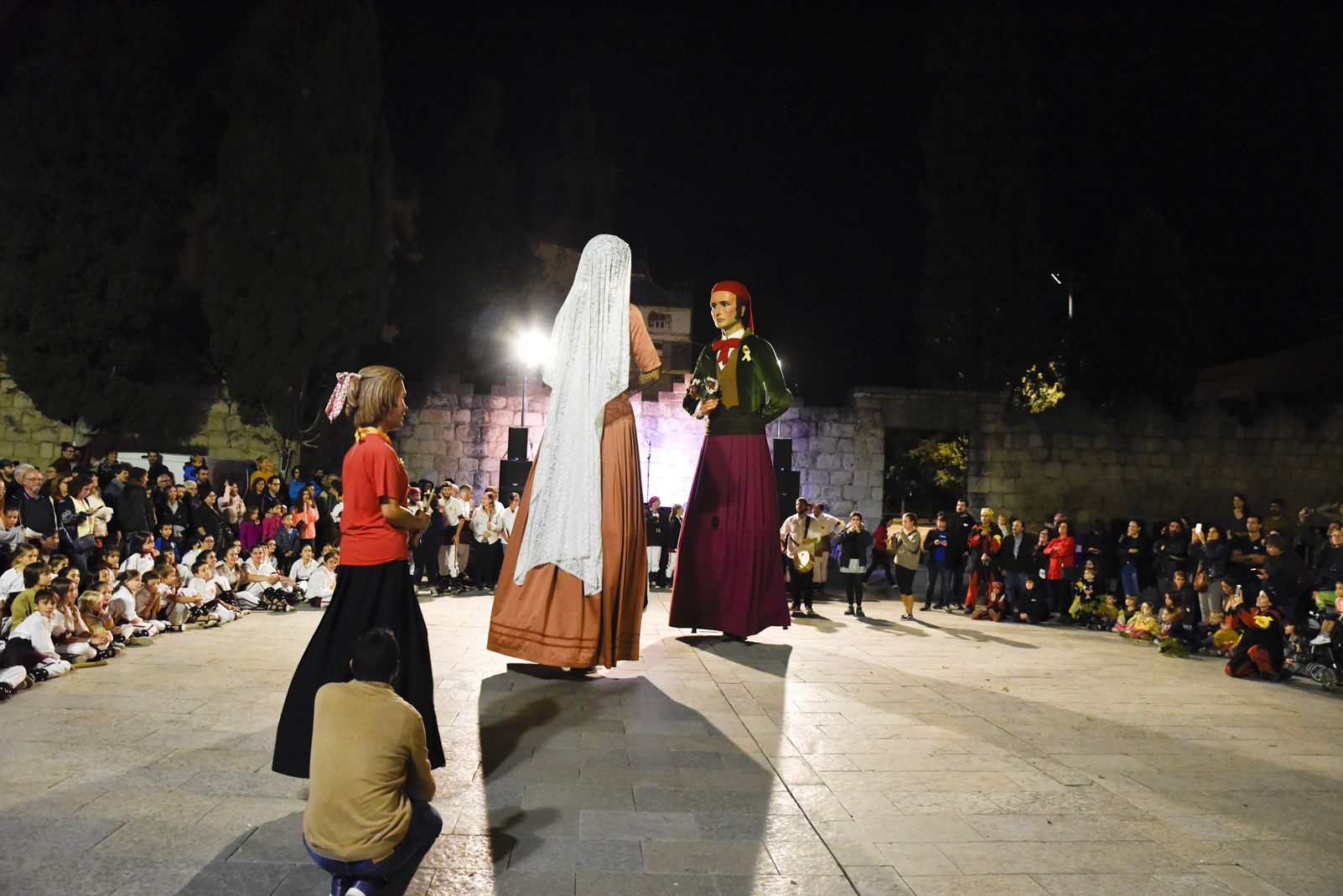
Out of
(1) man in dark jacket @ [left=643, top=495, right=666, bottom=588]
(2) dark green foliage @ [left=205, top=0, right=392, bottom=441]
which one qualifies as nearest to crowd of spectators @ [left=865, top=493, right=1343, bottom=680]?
(1) man in dark jacket @ [left=643, top=495, right=666, bottom=588]

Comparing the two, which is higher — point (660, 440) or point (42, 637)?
point (660, 440)

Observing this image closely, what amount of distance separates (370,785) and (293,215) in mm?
15553

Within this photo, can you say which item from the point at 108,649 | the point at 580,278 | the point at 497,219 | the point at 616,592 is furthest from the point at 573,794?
the point at 497,219

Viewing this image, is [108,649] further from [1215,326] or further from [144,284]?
[1215,326]

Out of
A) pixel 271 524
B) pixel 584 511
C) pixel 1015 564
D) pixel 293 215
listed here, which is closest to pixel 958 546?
pixel 1015 564

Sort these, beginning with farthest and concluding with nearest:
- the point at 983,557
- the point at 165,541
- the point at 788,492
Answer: the point at 788,492 < the point at 983,557 < the point at 165,541

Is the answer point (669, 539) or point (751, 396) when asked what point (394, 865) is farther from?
point (669, 539)

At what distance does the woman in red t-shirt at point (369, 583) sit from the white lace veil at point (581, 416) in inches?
60.6

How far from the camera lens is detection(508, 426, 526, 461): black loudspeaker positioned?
15398 millimetres

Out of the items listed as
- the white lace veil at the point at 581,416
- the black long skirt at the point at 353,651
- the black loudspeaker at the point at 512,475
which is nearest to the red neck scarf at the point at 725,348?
the white lace veil at the point at 581,416

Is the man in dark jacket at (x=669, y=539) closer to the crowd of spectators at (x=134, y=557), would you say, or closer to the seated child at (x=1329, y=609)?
the crowd of spectators at (x=134, y=557)

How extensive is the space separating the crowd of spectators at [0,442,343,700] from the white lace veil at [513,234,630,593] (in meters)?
2.94

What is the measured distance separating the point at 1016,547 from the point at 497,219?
16.9m

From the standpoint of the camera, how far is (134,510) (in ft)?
32.0
